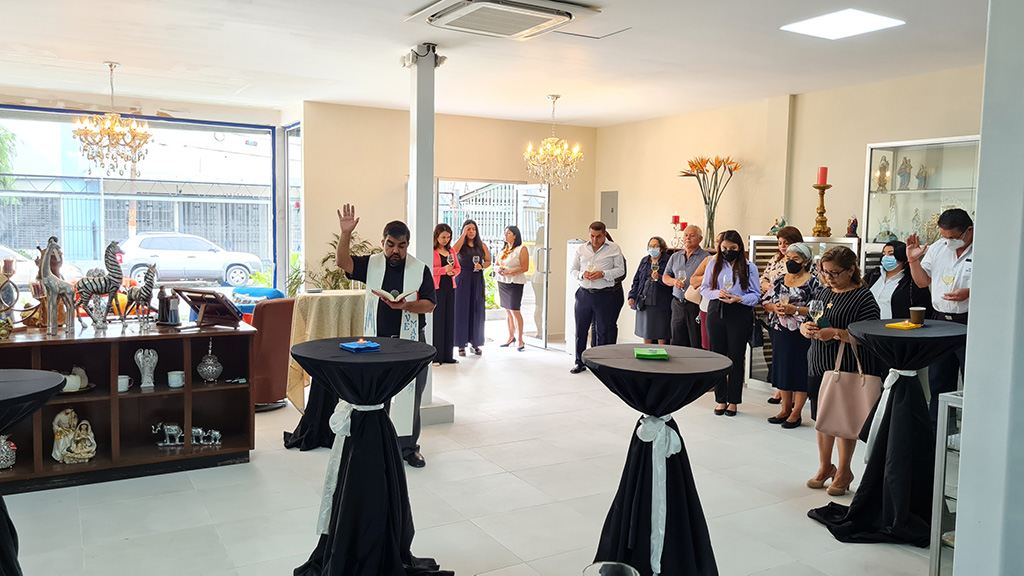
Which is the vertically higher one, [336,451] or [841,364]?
[841,364]

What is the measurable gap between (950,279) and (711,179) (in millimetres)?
3632

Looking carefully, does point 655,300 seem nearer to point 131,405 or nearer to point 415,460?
point 415,460

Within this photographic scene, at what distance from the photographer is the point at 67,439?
14.5 ft

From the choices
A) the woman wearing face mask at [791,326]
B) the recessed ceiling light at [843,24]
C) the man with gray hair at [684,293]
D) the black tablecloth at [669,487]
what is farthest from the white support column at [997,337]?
the man with gray hair at [684,293]

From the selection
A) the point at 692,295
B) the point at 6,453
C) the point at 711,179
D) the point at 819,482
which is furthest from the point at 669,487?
the point at 711,179

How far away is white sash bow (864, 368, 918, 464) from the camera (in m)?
3.76

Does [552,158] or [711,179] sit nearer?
[711,179]

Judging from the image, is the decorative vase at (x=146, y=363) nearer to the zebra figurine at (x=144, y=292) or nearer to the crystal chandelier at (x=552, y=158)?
the zebra figurine at (x=144, y=292)

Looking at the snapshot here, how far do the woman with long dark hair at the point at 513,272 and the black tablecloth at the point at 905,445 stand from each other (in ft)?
18.4

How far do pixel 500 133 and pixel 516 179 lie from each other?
625mm

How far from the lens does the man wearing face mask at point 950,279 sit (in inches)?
203

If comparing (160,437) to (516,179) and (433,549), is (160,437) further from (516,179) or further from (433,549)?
(516,179)

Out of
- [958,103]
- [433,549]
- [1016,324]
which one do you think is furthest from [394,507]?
[958,103]

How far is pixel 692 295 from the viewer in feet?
22.6
